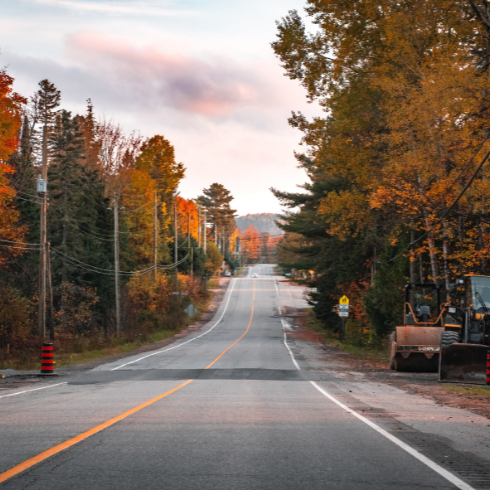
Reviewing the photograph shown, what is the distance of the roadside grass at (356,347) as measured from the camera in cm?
3057

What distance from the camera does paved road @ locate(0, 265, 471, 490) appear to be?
5527 mm

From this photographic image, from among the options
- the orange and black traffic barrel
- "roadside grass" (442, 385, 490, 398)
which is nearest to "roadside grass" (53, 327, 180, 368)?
the orange and black traffic barrel

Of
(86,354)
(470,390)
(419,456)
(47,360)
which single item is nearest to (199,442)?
(419,456)

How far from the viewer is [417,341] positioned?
2041 cm

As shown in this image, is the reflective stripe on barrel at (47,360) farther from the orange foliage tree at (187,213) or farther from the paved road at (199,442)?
the orange foliage tree at (187,213)

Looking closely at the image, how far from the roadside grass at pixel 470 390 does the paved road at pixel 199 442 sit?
367 cm

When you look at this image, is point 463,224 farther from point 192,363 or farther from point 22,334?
point 22,334

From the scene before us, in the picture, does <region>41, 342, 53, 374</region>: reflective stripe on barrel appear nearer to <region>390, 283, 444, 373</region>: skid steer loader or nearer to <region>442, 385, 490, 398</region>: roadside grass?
<region>390, 283, 444, 373</region>: skid steer loader

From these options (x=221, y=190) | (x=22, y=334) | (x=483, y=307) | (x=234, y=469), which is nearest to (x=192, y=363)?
(x=22, y=334)

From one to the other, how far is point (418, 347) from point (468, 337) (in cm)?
299

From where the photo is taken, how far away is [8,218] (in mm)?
35312

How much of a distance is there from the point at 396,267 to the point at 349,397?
21.1 metres

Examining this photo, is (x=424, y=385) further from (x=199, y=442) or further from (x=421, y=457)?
(x=199, y=442)

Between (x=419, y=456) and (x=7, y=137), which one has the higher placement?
(x=7, y=137)
